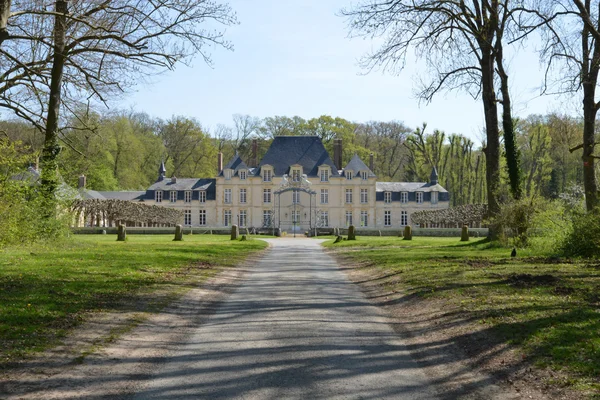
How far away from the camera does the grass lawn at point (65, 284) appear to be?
6.85 metres

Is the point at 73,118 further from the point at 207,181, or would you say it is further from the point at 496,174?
the point at 207,181

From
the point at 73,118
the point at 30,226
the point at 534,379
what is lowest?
the point at 534,379

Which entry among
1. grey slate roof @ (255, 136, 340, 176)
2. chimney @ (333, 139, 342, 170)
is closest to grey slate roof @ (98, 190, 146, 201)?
grey slate roof @ (255, 136, 340, 176)

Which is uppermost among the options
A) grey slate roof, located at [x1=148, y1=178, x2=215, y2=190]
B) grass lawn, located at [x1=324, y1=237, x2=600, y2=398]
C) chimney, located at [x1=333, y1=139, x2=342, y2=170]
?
chimney, located at [x1=333, y1=139, x2=342, y2=170]

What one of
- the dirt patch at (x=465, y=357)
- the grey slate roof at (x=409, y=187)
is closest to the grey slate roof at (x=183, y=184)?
the grey slate roof at (x=409, y=187)

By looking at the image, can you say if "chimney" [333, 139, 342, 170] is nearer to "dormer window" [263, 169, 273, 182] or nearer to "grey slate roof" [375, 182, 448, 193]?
"grey slate roof" [375, 182, 448, 193]

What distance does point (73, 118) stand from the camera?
20.3 m

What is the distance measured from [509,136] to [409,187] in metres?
42.6

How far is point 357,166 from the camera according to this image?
64562 mm

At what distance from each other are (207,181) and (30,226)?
50.9 m

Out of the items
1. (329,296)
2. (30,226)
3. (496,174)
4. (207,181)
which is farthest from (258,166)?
(329,296)

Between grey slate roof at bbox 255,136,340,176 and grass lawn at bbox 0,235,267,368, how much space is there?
150ft

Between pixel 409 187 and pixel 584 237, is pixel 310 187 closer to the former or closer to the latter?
pixel 409 187

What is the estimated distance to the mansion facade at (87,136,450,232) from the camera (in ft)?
211
